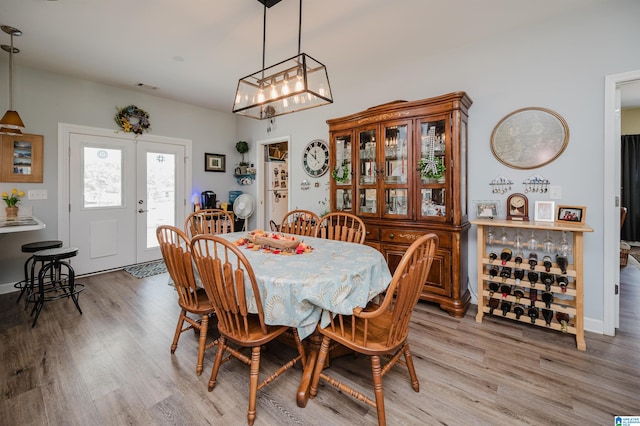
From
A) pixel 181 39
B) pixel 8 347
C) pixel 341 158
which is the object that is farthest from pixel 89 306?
pixel 341 158

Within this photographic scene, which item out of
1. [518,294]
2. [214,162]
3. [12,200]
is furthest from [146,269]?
[518,294]

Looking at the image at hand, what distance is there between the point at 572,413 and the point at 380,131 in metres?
2.57

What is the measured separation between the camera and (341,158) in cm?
343

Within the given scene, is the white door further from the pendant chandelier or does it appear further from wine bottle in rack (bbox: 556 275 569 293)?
wine bottle in rack (bbox: 556 275 569 293)

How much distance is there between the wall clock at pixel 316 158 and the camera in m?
4.14

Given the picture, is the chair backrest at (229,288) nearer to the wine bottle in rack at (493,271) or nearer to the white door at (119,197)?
the wine bottle in rack at (493,271)

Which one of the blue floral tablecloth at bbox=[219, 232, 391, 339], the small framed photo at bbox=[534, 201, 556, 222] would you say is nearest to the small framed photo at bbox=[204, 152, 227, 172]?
the blue floral tablecloth at bbox=[219, 232, 391, 339]

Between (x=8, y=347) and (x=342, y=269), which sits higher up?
(x=342, y=269)

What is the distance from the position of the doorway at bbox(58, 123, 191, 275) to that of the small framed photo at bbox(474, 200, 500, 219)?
175 inches

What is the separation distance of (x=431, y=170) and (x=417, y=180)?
0.16m

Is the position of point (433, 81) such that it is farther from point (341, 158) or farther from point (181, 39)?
point (181, 39)

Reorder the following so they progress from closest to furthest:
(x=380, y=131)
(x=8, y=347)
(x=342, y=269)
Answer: (x=342, y=269)
(x=8, y=347)
(x=380, y=131)

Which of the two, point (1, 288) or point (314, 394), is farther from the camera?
point (1, 288)

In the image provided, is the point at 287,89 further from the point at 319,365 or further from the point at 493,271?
the point at 493,271
